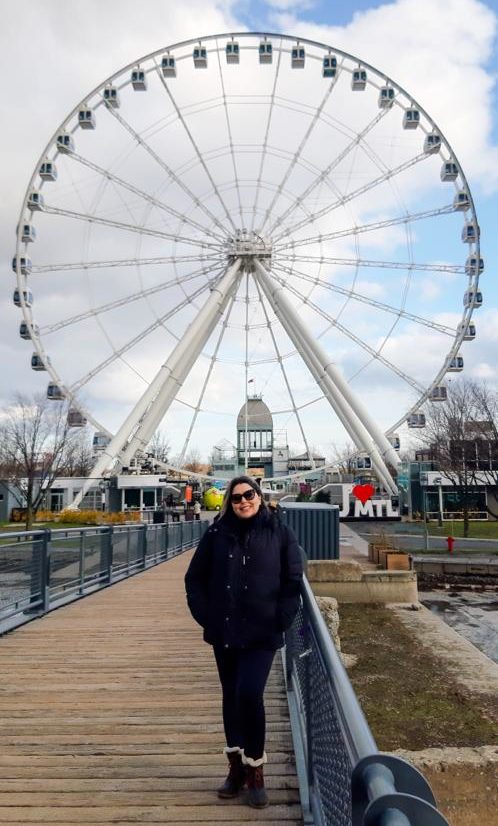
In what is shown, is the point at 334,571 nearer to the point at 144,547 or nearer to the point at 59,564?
the point at 144,547

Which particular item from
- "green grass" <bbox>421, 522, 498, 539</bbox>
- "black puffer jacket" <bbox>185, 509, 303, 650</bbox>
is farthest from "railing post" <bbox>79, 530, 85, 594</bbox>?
"green grass" <bbox>421, 522, 498, 539</bbox>

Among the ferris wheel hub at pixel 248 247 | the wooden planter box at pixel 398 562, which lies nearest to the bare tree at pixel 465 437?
the ferris wheel hub at pixel 248 247

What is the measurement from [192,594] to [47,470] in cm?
4311

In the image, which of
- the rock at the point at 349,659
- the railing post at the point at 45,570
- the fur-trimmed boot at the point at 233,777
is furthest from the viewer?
the rock at the point at 349,659

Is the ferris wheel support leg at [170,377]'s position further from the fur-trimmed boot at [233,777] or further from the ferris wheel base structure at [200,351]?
the fur-trimmed boot at [233,777]

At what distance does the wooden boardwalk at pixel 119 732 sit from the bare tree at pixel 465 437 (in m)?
38.9

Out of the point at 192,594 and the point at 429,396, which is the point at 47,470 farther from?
the point at 192,594

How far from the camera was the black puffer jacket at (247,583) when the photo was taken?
3.71m

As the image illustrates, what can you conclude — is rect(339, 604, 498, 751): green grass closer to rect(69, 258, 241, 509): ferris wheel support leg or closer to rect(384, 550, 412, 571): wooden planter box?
rect(384, 550, 412, 571): wooden planter box

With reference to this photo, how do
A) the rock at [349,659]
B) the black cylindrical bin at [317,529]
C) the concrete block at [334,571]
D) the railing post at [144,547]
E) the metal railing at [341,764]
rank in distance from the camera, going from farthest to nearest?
the black cylindrical bin at [317,529] → the railing post at [144,547] → the concrete block at [334,571] → the rock at [349,659] → the metal railing at [341,764]

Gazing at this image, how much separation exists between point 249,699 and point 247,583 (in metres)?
0.57

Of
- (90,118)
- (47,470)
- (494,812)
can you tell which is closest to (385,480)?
(47,470)

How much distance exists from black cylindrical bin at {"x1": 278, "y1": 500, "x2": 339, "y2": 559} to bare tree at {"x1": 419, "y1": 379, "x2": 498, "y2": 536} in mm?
27902

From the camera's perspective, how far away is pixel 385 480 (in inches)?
1678
